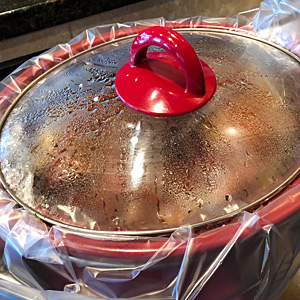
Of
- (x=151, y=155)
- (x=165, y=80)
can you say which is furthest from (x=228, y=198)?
(x=165, y=80)

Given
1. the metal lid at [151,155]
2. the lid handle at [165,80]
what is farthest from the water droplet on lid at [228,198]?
the lid handle at [165,80]

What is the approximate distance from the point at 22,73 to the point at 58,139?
1.17 feet

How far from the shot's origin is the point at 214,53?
854 mm

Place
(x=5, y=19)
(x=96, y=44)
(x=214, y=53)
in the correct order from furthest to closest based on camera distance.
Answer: (x=5, y=19), (x=96, y=44), (x=214, y=53)

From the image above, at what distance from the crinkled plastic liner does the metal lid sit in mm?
36

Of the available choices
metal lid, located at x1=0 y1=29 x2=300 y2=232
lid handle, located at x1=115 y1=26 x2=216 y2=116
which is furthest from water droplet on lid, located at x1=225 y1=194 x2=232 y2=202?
lid handle, located at x1=115 y1=26 x2=216 y2=116

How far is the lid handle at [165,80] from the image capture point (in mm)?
663

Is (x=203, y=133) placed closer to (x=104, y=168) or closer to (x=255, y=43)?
(x=104, y=168)

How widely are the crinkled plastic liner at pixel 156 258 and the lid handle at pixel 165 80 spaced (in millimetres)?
253

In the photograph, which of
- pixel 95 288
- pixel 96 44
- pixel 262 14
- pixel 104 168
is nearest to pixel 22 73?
pixel 96 44

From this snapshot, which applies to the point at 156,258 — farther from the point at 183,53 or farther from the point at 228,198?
the point at 183,53

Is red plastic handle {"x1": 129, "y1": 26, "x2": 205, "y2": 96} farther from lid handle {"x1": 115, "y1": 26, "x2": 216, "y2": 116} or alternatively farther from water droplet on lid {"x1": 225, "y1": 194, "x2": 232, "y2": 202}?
water droplet on lid {"x1": 225, "y1": 194, "x2": 232, "y2": 202}

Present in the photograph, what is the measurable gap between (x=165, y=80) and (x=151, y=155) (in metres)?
0.18

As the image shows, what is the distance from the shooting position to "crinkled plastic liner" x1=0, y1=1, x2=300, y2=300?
1.79 feet
